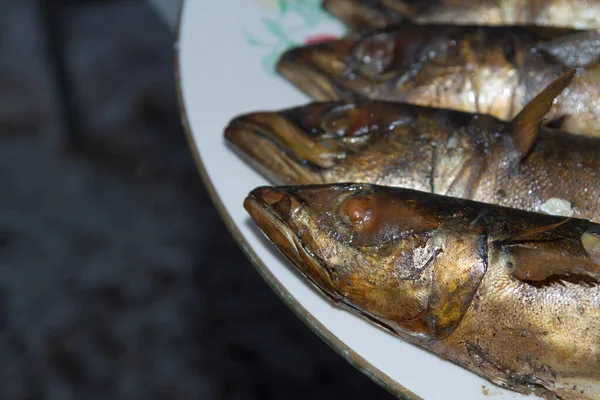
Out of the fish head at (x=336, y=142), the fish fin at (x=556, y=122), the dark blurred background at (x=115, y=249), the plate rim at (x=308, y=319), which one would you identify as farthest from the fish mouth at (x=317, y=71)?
the dark blurred background at (x=115, y=249)

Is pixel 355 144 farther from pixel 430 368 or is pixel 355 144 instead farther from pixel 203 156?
pixel 430 368

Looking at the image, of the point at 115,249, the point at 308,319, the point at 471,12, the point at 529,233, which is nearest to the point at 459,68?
A: the point at 471,12

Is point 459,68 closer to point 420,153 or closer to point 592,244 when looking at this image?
point 420,153

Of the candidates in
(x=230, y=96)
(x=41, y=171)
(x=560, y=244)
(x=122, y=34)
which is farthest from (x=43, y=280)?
(x=560, y=244)

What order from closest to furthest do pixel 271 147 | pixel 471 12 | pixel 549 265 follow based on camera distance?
pixel 549 265 → pixel 271 147 → pixel 471 12

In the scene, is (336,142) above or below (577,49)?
below

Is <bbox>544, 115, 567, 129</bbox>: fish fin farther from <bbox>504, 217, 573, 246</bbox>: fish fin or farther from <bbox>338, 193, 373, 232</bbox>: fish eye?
<bbox>338, 193, 373, 232</bbox>: fish eye

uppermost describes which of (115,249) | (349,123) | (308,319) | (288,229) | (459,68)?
(459,68)

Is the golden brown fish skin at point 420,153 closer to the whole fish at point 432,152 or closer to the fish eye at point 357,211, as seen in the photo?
Result: the whole fish at point 432,152
